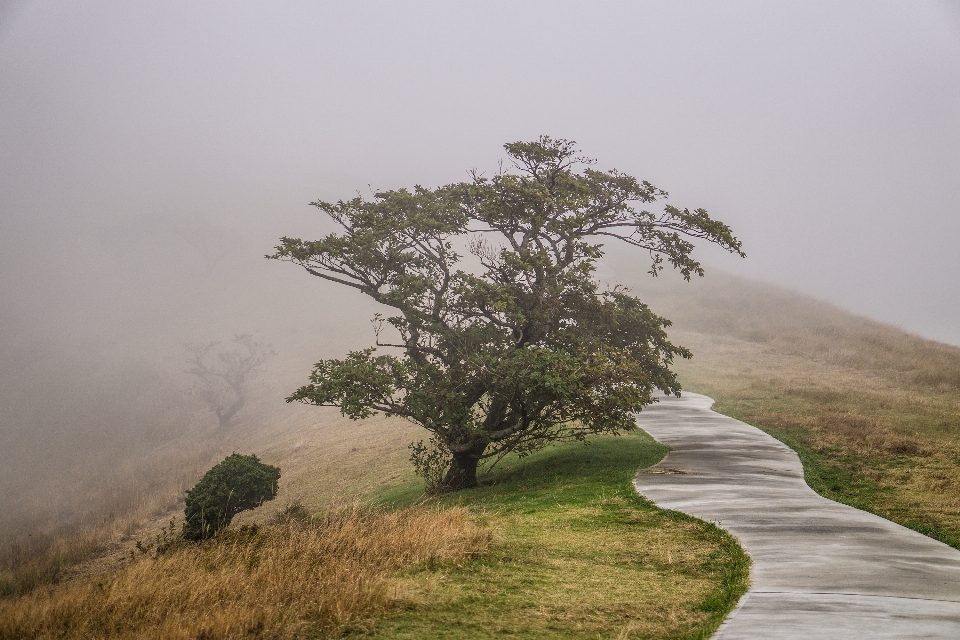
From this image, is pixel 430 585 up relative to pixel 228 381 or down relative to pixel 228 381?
down

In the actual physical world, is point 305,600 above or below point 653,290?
below

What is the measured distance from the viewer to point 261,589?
827 centimetres

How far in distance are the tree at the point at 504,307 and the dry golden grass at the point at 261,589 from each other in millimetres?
7184

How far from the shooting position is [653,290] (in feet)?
305

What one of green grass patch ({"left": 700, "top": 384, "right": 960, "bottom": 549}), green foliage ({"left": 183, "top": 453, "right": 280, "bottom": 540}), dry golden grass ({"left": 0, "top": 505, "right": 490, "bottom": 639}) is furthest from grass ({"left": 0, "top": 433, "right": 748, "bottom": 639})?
green foliage ({"left": 183, "top": 453, "right": 280, "bottom": 540})

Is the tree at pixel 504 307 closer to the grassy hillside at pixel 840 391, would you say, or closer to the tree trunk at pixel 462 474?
the tree trunk at pixel 462 474

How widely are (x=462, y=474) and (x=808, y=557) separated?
1270 cm

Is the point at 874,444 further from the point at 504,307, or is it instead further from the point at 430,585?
the point at 430,585

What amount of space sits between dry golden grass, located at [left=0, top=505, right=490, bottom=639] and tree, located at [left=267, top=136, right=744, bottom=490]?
23.6 feet

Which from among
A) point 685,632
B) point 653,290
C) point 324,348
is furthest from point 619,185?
point 653,290

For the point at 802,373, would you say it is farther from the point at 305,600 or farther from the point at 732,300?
the point at 305,600

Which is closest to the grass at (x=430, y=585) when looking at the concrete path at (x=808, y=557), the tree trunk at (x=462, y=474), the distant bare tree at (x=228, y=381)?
the concrete path at (x=808, y=557)

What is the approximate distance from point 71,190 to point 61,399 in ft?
456

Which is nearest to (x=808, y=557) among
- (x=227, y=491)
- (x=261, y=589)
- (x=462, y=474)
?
(x=261, y=589)
